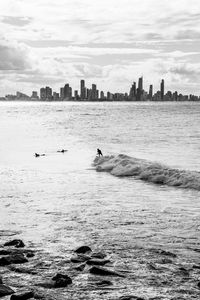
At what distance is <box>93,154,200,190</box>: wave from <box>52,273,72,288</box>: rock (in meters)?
12.6

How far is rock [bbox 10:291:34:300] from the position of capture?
24.9 ft

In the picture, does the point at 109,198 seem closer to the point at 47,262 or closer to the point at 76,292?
the point at 47,262

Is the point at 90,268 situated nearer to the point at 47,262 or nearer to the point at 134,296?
the point at 47,262

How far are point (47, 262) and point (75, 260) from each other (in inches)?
21.7

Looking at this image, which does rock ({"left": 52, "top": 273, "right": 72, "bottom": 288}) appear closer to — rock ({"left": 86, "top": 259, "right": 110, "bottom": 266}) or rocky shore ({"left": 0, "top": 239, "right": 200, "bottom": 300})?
rocky shore ({"left": 0, "top": 239, "right": 200, "bottom": 300})

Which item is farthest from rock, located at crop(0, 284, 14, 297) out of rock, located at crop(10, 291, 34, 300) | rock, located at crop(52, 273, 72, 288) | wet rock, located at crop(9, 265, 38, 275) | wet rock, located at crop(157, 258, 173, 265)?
wet rock, located at crop(157, 258, 173, 265)

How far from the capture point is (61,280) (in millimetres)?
8438

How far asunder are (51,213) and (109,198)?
3358 mm

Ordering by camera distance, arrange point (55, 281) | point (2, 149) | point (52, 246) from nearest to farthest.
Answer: point (55, 281), point (52, 246), point (2, 149)

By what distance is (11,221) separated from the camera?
1370 centimetres

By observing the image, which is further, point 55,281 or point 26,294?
point 55,281

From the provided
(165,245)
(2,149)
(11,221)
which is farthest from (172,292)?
(2,149)

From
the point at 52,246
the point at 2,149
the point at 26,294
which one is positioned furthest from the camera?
the point at 2,149

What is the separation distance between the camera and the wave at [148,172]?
21.7 m
